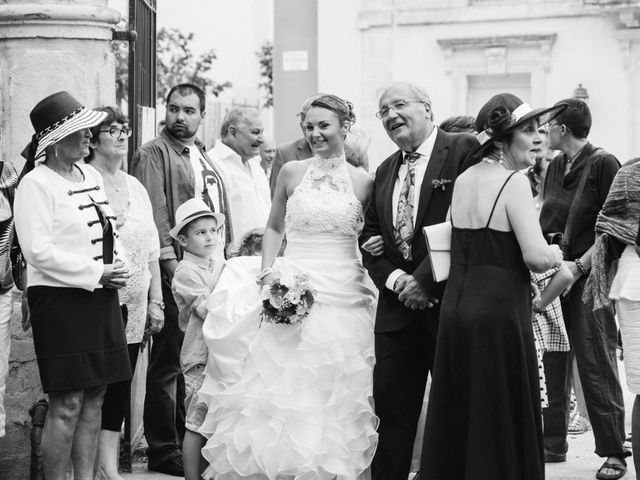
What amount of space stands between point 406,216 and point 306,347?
0.89 meters

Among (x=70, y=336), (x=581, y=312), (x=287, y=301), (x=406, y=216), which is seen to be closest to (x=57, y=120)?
(x=70, y=336)

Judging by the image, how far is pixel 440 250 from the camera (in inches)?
223

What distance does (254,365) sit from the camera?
6156 millimetres

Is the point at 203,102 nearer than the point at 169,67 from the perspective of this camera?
Yes

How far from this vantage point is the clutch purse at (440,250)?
566 cm

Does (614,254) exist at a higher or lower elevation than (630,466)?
higher

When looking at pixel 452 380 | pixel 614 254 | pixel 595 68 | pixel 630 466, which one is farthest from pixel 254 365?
pixel 595 68

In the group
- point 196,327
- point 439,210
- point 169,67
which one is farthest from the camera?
point 169,67

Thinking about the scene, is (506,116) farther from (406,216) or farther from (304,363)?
(304,363)

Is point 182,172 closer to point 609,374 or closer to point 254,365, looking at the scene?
point 254,365

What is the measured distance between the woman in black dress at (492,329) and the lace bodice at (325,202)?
1.00 meters

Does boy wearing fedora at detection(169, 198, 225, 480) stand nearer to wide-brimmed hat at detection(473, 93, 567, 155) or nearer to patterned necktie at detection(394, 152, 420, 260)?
patterned necktie at detection(394, 152, 420, 260)

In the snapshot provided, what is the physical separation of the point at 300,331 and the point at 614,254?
1942mm

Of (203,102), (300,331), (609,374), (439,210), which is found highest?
(203,102)
